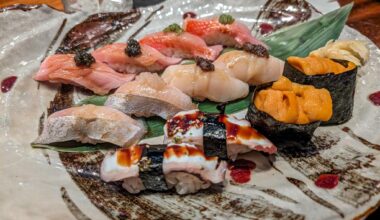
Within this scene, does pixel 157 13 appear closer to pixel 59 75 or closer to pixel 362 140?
pixel 59 75

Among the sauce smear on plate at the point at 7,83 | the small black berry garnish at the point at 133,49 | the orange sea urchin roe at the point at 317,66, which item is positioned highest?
the orange sea urchin roe at the point at 317,66

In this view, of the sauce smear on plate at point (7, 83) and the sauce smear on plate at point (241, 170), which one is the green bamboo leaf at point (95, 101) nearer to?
the sauce smear on plate at point (7, 83)

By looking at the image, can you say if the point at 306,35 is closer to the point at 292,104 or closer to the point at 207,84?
the point at 207,84

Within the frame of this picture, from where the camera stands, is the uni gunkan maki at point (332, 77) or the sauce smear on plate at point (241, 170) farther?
the uni gunkan maki at point (332, 77)

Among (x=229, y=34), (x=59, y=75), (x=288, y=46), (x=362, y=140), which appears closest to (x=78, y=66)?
(x=59, y=75)

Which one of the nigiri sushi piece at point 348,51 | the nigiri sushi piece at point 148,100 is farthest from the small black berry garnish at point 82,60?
the nigiri sushi piece at point 348,51

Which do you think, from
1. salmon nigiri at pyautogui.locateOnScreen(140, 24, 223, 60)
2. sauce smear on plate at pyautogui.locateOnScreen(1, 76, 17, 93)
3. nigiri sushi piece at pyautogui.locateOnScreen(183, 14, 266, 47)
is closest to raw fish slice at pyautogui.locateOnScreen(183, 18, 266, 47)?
nigiri sushi piece at pyautogui.locateOnScreen(183, 14, 266, 47)

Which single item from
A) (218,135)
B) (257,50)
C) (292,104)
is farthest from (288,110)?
(257,50)
